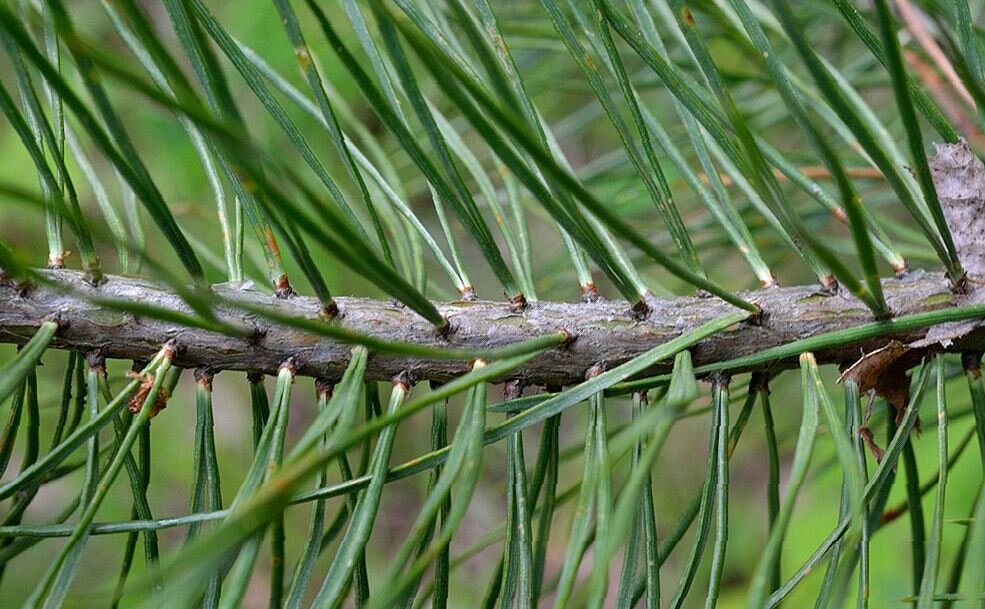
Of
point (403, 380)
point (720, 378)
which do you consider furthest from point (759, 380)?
point (403, 380)

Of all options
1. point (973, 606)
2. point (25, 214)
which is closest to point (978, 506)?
point (973, 606)

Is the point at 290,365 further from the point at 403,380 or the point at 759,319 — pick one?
the point at 759,319

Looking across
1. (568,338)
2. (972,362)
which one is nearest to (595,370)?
(568,338)

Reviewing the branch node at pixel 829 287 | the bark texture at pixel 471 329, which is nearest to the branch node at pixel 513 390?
the bark texture at pixel 471 329

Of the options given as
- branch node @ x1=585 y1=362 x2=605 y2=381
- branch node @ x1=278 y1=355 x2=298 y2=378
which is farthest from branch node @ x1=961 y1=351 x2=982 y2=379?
branch node @ x1=278 y1=355 x2=298 y2=378

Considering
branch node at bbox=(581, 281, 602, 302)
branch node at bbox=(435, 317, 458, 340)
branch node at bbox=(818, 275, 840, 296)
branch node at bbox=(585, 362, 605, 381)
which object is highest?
branch node at bbox=(581, 281, 602, 302)

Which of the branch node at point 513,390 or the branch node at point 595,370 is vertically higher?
the branch node at point 595,370

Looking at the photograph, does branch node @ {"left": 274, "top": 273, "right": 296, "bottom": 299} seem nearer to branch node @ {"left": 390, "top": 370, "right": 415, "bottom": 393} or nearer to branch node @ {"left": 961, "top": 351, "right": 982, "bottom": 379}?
branch node @ {"left": 390, "top": 370, "right": 415, "bottom": 393}

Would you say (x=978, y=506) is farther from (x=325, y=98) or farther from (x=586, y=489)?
(x=325, y=98)

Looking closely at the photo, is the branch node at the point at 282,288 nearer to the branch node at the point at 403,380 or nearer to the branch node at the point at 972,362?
the branch node at the point at 403,380
